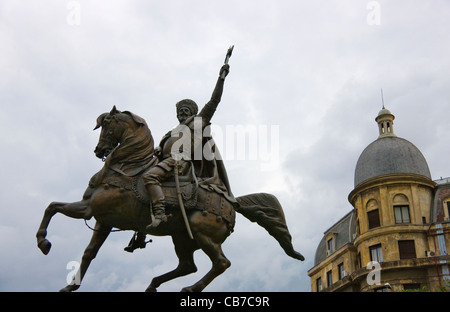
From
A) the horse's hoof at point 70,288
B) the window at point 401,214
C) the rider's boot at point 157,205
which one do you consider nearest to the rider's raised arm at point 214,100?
the rider's boot at point 157,205

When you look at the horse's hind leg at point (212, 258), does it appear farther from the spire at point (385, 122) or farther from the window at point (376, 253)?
the spire at point (385, 122)

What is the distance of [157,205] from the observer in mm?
10211

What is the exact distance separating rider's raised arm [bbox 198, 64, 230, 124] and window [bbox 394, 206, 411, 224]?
4111 cm

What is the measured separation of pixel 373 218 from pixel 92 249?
42726 millimetres

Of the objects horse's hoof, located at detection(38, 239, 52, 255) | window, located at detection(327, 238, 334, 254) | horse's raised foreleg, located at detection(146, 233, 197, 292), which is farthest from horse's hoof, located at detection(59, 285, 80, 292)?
window, located at detection(327, 238, 334, 254)

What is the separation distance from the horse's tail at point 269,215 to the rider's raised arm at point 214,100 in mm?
1772

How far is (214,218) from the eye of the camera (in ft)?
35.8

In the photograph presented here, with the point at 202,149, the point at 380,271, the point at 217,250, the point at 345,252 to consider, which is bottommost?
the point at 217,250

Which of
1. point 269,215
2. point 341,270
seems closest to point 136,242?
point 269,215

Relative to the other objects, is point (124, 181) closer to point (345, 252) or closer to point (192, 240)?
point (192, 240)

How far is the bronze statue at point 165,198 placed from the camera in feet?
34.8

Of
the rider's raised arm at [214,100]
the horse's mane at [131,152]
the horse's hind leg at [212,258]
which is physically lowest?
the horse's hind leg at [212,258]
